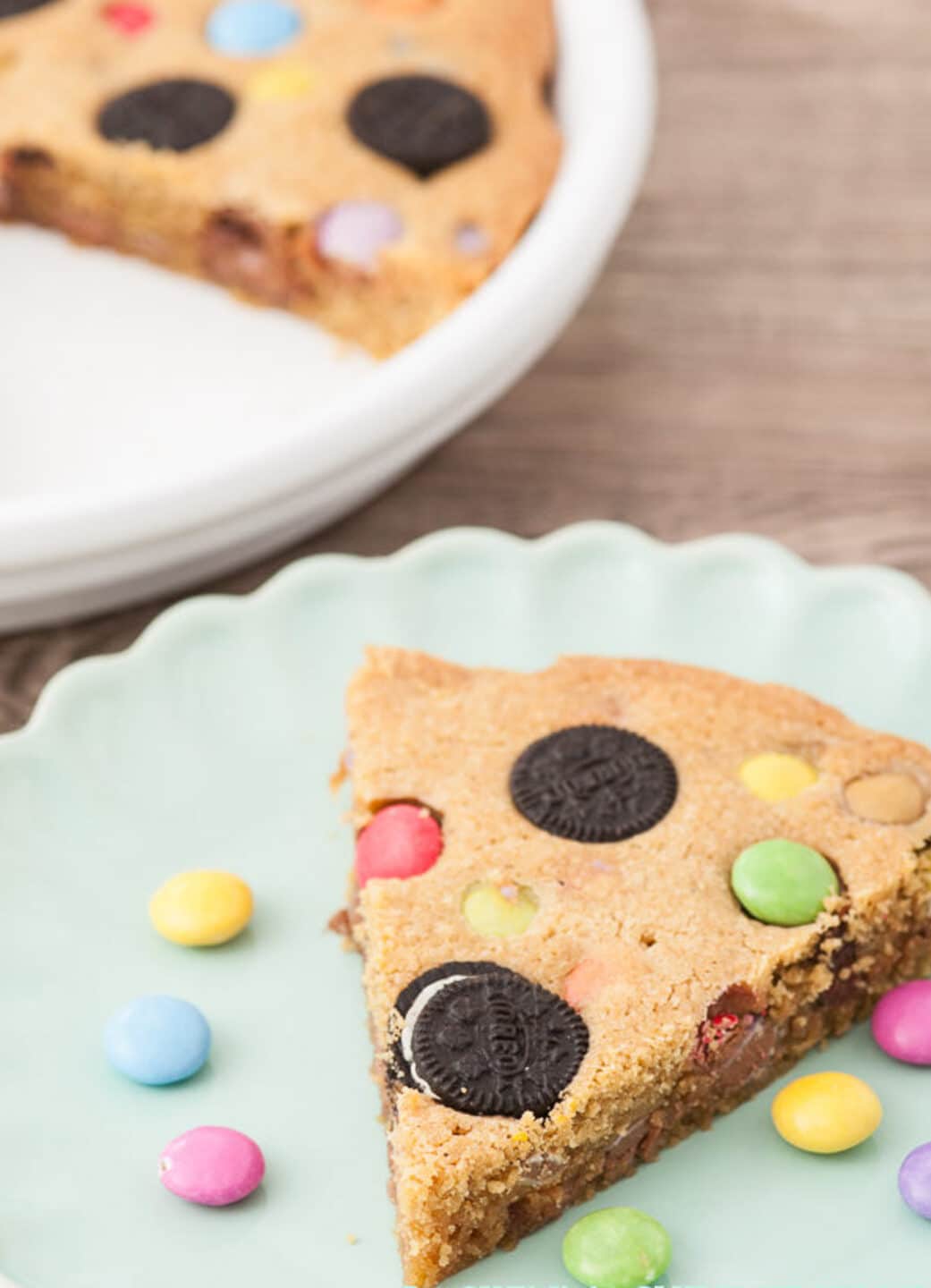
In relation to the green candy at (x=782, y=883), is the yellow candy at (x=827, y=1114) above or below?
below

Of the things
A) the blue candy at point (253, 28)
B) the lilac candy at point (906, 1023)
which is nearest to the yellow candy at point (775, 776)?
the lilac candy at point (906, 1023)

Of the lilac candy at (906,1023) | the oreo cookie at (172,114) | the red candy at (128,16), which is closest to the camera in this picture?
the lilac candy at (906,1023)

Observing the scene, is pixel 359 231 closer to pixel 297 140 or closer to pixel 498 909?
pixel 297 140

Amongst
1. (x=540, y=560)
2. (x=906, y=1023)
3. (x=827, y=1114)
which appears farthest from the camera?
(x=540, y=560)

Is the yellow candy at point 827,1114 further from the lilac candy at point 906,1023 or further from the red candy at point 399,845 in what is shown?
the red candy at point 399,845

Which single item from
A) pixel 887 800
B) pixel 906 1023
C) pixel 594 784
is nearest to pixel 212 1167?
pixel 594 784

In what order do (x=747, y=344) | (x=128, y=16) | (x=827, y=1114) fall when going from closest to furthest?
(x=827, y=1114)
(x=747, y=344)
(x=128, y=16)

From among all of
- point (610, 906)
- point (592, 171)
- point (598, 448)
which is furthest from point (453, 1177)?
point (592, 171)

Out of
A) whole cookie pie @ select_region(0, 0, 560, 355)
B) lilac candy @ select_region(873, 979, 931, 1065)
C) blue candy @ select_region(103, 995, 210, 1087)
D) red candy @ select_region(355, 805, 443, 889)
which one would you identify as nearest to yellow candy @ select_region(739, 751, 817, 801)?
lilac candy @ select_region(873, 979, 931, 1065)
